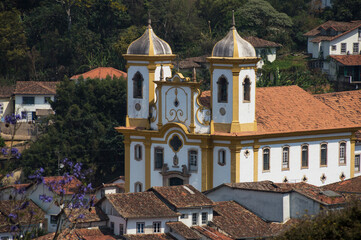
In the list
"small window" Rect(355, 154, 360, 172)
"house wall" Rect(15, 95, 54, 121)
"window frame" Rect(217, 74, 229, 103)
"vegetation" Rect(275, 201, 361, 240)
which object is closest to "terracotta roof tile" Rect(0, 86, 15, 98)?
"house wall" Rect(15, 95, 54, 121)

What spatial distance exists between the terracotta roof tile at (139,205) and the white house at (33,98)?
39.3 m

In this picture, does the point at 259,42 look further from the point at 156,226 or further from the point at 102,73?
the point at 156,226

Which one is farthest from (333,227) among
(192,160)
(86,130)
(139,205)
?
(86,130)

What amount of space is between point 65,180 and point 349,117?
36481 millimetres

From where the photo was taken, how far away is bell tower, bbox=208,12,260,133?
65812mm

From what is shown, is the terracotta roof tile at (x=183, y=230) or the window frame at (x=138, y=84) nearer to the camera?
the terracotta roof tile at (x=183, y=230)

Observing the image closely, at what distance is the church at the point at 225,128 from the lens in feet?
217

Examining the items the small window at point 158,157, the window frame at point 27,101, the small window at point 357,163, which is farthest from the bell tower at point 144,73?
the window frame at point 27,101

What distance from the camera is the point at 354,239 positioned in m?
42.8

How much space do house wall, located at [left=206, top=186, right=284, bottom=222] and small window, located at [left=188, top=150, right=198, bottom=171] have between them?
4.43 metres

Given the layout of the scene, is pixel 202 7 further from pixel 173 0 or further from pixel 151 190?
pixel 151 190

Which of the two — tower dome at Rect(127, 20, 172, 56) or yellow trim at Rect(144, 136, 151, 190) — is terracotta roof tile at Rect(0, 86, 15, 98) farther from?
yellow trim at Rect(144, 136, 151, 190)

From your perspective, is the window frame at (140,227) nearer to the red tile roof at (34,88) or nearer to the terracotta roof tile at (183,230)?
the terracotta roof tile at (183,230)

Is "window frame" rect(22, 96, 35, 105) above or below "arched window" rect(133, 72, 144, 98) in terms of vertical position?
below
